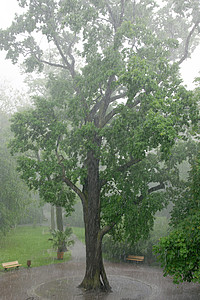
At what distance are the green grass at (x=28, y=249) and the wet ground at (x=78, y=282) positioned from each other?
1.91m

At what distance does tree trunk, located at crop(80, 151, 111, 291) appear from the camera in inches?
554

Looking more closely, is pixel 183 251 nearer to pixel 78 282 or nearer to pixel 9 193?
pixel 78 282

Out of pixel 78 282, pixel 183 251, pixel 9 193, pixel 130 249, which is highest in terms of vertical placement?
pixel 9 193

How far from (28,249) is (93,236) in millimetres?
12034

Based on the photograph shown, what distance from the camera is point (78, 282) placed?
15.5m

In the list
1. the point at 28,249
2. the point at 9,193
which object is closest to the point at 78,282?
the point at 9,193

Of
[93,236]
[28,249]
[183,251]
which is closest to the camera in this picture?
[183,251]

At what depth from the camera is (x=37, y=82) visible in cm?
3203

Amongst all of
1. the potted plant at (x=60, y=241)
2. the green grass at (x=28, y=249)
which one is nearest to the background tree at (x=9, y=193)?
the green grass at (x=28, y=249)

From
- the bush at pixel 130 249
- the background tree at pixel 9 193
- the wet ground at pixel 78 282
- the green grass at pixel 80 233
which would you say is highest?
the background tree at pixel 9 193

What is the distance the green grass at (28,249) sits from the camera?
20.8 metres

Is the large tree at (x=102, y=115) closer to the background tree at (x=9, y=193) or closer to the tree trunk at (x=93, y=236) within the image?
the tree trunk at (x=93, y=236)

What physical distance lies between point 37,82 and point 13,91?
688 cm

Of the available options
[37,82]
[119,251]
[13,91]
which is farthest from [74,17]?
[13,91]
